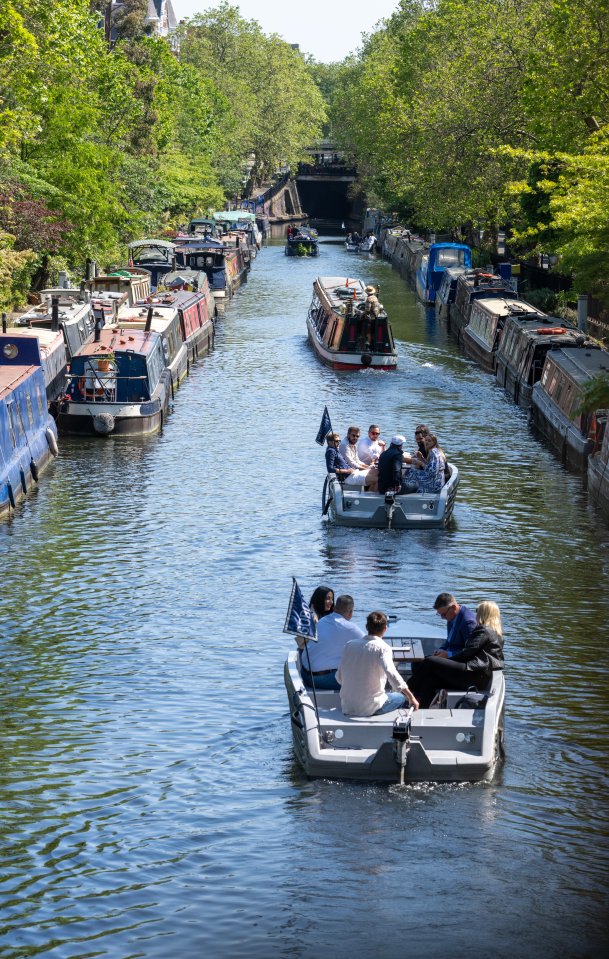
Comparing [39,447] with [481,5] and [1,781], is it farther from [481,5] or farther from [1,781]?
[481,5]

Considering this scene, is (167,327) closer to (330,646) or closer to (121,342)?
(121,342)

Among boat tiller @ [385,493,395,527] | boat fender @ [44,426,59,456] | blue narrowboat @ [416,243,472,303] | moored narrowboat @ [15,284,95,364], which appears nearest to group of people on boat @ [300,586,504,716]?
boat tiller @ [385,493,395,527]

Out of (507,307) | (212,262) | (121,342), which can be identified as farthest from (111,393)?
(212,262)

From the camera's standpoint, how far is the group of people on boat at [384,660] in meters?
16.5

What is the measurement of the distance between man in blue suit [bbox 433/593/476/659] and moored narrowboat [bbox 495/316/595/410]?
2514cm

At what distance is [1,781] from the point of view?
1725cm

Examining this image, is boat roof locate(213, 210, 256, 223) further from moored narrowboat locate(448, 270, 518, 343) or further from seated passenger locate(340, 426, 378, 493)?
seated passenger locate(340, 426, 378, 493)

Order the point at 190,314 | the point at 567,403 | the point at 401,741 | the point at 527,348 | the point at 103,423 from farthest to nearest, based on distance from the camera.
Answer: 1. the point at 190,314
2. the point at 527,348
3. the point at 103,423
4. the point at 567,403
5. the point at 401,741

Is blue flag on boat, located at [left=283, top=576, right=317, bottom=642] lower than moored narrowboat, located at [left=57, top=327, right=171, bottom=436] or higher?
higher

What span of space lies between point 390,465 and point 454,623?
10982 millimetres

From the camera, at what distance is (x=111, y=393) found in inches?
1538

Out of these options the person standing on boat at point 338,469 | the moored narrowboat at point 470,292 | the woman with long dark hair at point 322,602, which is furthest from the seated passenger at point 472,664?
the moored narrowboat at point 470,292

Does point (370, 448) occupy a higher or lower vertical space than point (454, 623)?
lower

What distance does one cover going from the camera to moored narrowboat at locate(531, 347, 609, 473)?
3491 cm
